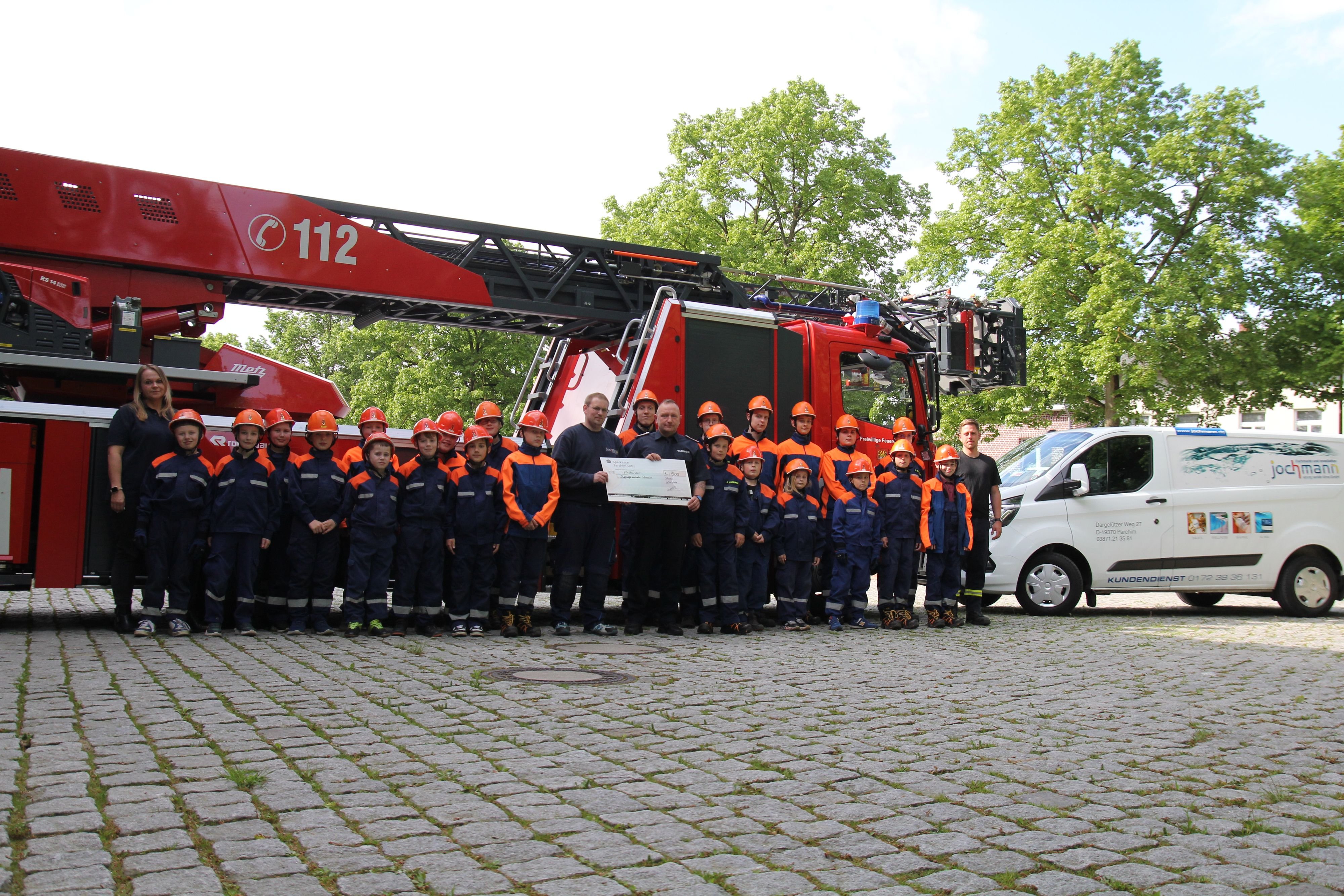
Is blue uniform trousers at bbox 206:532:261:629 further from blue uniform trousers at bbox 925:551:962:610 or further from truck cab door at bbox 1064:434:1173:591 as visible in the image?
truck cab door at bbox 1064:434:1173:591

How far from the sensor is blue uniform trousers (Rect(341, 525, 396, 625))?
27.8 feet

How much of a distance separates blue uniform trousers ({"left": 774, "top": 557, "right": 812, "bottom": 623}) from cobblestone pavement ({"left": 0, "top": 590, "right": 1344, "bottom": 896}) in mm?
2341

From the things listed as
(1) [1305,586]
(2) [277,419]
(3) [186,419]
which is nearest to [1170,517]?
(1) [1305,586]

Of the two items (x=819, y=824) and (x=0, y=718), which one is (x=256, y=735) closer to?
(x=0, y=718)

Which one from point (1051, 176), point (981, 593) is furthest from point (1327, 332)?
point (981, 593)

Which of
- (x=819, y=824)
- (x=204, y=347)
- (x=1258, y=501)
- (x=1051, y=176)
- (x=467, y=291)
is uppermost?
(x=1051, y=176)

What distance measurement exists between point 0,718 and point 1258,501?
12159mm

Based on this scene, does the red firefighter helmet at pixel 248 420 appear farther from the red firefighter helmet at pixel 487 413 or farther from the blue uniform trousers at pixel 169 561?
the red firefighter helmet at pixel 487 413

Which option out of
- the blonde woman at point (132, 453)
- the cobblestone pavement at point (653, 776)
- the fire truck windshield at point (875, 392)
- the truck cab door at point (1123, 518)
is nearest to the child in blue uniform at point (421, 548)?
the cobblestone pavement at point (653, 776)

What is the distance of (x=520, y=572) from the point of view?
28.4 feet

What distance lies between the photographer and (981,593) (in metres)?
10.4

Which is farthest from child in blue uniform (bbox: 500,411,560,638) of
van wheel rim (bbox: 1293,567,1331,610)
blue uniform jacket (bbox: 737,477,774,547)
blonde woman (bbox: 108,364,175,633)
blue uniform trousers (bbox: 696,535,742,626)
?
van wheel rim (bbox: 1293,567,1331,610)

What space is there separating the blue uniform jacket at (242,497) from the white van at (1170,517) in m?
7.34

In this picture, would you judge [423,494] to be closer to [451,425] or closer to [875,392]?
[451,425]
